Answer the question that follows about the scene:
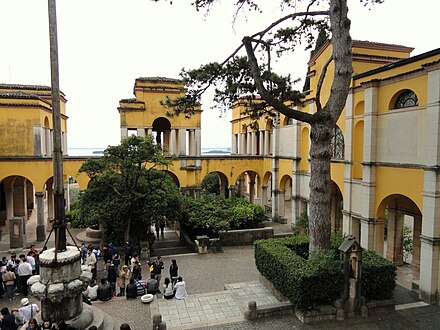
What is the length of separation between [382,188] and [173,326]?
36.0 ft

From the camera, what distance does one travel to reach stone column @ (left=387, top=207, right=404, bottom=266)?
691 inches

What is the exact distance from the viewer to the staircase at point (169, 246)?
19.5 metres

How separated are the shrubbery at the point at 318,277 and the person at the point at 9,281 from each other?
9.84 meters

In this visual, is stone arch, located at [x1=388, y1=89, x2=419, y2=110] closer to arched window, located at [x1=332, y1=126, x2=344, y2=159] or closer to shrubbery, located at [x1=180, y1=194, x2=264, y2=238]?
arched window, located at [x1=332, y1=126, x2=344, y2=159]

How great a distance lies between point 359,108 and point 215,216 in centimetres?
1075

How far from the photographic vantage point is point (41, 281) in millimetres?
7875

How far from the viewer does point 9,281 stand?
40.7ft

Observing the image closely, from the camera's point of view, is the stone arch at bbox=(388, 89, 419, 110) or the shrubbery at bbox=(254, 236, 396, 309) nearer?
the shrubbery at bbox=(254, 236, 396, 309)

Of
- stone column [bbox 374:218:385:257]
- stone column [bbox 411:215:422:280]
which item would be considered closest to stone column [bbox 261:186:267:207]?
stone column [bbox 411:215:422:280]

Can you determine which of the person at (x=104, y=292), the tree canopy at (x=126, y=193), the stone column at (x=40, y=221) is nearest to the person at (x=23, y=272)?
the person at (x=104, y=292)

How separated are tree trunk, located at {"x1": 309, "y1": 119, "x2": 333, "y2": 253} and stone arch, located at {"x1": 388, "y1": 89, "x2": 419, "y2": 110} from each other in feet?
17.3

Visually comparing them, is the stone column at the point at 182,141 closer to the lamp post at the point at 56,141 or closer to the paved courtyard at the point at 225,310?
the paved courtyard at the point at 225,310

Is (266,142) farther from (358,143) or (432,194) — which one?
(432,194)

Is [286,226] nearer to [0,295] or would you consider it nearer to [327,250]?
[327,250]
